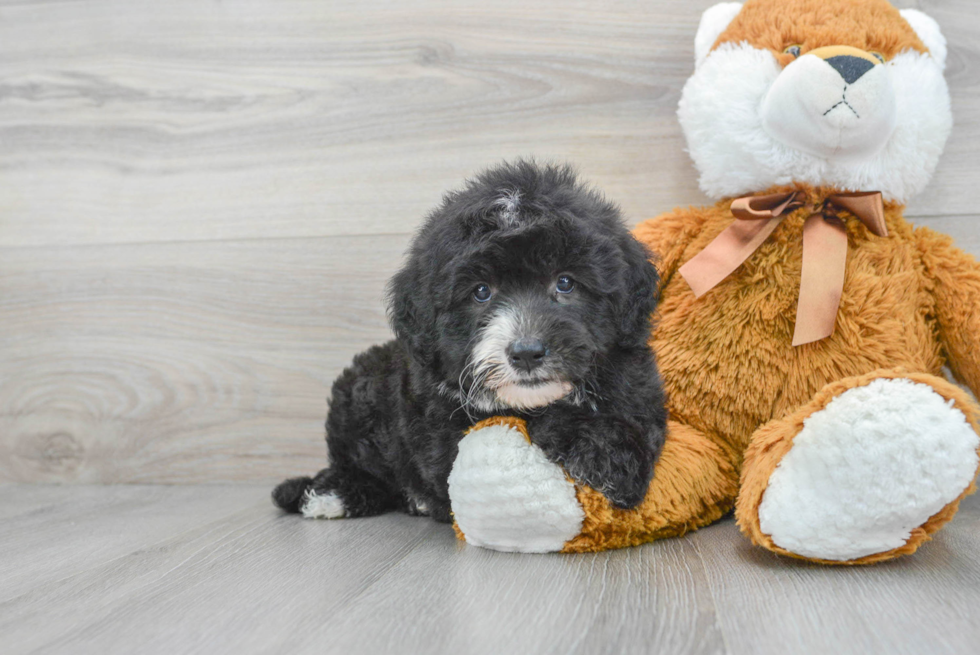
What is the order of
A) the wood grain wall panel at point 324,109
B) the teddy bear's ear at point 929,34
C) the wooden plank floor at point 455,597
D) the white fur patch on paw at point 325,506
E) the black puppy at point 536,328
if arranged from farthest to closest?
the wood grain wall panel at point 324,109 → the white fur patch on paw at point 325,506 → the teddy bear's ear at point 929,34 → the black puppy at point 536,328 → the wooden plank floor at point 455,597

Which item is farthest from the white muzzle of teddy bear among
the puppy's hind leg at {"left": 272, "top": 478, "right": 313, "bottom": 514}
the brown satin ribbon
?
the puppy's hind leg at {"left": 272, "top": 478, "right": 313, "bottom": 514}

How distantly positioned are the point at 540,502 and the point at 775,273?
0.70m

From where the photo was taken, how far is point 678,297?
A: 165 centimetres

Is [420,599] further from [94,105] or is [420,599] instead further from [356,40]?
[94,105]

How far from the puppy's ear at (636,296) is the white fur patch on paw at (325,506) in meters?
0.80

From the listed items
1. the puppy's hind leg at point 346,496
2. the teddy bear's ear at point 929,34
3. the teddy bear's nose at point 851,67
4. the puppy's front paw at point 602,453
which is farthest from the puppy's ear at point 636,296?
the teddy bear's ear at point 929,34

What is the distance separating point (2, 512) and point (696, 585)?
5.77 ft

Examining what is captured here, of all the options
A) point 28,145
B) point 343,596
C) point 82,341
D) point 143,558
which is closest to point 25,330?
point 82,341

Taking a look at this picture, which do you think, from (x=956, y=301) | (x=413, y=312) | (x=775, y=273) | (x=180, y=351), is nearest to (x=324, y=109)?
(x=180, y=351)

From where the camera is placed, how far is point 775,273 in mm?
1562

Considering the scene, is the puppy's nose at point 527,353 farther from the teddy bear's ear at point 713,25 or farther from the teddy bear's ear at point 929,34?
the teddy bear's ear at point 929,34

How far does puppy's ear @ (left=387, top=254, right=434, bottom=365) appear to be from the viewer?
1380 millimetres

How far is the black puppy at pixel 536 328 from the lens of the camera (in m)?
1.27

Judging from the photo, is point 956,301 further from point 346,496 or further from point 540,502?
point 346,496
